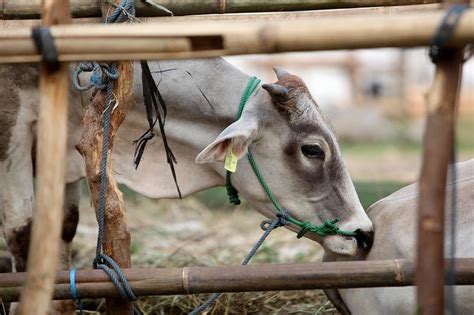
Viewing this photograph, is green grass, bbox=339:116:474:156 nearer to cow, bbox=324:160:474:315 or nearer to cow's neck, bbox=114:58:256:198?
cow's neck, bbox=114:58:256:198

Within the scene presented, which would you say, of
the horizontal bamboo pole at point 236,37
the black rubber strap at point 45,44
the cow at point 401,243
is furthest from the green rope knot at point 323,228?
the black rubber strap at point 45,44

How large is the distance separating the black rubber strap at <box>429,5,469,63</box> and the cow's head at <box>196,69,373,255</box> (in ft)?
4.98

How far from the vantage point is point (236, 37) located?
224 centimetres

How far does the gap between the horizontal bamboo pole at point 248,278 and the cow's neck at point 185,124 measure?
3.79ft

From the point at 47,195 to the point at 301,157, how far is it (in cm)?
167

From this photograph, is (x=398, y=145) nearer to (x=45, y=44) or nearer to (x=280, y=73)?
(x=280, y=73)

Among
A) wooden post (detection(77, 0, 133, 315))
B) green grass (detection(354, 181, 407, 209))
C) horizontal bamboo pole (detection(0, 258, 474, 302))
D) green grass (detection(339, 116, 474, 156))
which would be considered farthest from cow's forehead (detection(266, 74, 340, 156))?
green grass (detection(339, 116, 474, 156))

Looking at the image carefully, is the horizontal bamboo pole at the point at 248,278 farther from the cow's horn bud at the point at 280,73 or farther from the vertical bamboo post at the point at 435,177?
the cow's horn bud at the point at 280,73

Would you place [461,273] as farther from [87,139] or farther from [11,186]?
[11,186]

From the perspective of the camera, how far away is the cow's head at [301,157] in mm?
3715

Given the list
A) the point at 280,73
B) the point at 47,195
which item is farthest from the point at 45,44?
the point at 280,73

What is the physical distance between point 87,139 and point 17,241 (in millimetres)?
1067

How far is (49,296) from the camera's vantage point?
2316mm

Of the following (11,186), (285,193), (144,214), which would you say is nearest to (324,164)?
(285,193)
